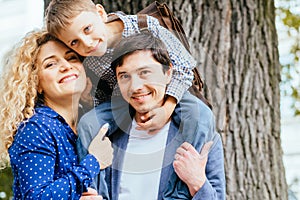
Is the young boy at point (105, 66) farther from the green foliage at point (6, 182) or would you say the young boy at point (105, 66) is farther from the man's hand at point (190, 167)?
the green foliage at point (6, 182)

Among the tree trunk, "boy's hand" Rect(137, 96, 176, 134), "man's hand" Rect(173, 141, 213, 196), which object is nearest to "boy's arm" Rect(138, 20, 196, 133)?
"boy's hand" Rect(137, 96, 176, 134)

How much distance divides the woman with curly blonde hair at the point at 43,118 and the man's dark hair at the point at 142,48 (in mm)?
150

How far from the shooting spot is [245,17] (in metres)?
2.99

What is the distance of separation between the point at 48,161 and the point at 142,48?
17.4 inches

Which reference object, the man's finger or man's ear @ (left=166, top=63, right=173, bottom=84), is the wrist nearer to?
the man's finger

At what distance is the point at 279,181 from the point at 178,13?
88cm

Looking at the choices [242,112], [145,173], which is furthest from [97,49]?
[242,112]

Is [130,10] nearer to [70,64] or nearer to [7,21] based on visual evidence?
[70,64]

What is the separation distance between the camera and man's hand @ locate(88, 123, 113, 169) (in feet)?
6.65

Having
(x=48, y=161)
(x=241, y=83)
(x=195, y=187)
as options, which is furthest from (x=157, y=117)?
(x=241, y=83)

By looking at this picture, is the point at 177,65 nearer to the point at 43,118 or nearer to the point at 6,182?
the point at 43,118

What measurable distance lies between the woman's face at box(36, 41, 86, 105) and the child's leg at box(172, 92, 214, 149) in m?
0.32

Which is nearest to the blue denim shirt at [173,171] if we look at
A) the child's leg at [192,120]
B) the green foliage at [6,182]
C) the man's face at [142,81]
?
the child's leg at [192,120]

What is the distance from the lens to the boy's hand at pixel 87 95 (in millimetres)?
2125
